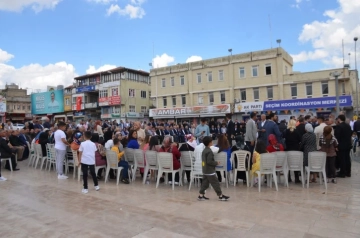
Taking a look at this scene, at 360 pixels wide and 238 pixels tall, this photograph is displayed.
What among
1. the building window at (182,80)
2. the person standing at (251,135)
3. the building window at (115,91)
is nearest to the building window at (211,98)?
the building window at (182,80)

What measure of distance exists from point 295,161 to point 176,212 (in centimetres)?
352

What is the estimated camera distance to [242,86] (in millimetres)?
34219

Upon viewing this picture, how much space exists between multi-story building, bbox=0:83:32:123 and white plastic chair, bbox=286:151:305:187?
65.8m

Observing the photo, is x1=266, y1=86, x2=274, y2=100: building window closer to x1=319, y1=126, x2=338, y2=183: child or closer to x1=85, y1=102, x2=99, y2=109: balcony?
x1=319, y1=126, x2=338, y2=183: child

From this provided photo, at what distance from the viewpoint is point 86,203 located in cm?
578

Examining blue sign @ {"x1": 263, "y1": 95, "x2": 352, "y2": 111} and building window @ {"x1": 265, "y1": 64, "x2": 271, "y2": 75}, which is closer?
blue sign @ {"x1": 263, "y1": 95, "x2": 352, "y2": 111}

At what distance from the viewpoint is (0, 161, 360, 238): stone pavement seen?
4.16m

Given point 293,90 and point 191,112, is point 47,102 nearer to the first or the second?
point 191,112

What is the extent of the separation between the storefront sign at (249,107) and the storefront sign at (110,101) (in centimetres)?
2056

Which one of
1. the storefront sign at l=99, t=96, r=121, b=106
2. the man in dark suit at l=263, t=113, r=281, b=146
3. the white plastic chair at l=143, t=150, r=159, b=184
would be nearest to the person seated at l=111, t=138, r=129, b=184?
the white plastic chair at l=143, t=150, r=159, b=184

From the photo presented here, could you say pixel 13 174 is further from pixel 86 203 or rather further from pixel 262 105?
pixel 262 105

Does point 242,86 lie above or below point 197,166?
above

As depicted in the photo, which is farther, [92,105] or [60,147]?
[92,105]

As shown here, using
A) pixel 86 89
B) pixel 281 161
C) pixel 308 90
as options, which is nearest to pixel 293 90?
pixel 308 90
